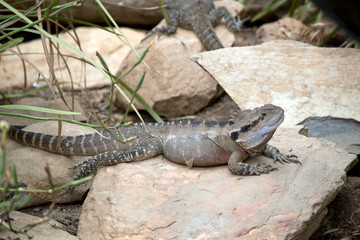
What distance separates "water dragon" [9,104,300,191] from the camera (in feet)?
13.3

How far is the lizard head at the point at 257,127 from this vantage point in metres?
3.99

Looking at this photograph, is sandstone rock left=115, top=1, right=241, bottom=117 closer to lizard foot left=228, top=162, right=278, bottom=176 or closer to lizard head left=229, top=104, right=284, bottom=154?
lizard head left=229, top=104, right=284, bottom=154

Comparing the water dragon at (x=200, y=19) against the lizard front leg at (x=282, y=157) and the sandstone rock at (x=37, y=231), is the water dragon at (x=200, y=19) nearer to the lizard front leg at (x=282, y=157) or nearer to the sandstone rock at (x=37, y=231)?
the lizard front leg at (x=282, y=157)

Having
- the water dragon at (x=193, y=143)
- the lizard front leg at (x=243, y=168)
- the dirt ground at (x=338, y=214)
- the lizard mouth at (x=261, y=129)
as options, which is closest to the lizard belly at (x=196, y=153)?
the water dragon at (x=193, y=143)

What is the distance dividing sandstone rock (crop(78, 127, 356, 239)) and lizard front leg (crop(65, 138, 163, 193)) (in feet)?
0.28

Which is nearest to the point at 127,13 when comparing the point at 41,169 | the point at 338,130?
the point at 41,169

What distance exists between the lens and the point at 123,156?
437 centimetres

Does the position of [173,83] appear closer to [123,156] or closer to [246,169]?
[123,156]

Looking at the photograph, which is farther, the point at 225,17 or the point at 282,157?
the point at 225,17

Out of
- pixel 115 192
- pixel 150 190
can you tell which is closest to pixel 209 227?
pixel 150 190

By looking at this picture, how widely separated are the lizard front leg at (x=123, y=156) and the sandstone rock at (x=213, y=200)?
8cm

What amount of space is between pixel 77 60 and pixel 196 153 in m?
4.67

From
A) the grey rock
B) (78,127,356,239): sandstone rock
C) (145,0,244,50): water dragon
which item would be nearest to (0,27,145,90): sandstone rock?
(145,0,244,50): water dragon

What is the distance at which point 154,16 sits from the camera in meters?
8.45
